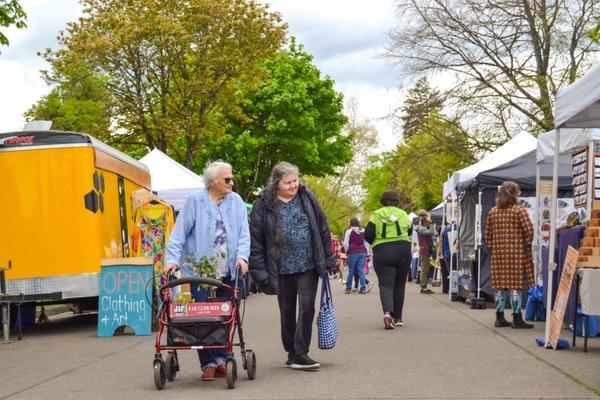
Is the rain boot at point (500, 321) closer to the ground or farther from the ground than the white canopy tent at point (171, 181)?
closer to the ground

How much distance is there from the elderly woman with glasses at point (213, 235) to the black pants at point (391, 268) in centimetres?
508

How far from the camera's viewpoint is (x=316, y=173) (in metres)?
54.0

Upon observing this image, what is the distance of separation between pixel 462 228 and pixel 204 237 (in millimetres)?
11840

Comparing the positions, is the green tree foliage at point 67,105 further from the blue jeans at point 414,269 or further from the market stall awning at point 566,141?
the market stall awning at point 566,141

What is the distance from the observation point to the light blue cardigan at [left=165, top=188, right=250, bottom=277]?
8.72 m

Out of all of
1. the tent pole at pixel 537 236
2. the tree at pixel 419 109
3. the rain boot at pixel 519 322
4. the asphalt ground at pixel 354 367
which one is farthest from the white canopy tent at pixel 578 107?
the tree at pixel 419 109

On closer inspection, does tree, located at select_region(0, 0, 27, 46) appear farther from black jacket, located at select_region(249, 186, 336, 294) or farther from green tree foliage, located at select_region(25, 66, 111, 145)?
green tree foliage, located at select_region(25, 66, 111, 145)

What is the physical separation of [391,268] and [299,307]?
4563 millimetres

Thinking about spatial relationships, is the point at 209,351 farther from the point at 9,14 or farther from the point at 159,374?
the point at 9,14

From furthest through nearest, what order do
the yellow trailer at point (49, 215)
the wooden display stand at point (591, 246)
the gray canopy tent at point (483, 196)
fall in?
the gray canopy tent at point (483, 196)
the yellow trailer at point (49, 215)
the wooden display stand at point (591, 246)

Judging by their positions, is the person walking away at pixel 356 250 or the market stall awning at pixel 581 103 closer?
the market stall awning at pixel 581 103

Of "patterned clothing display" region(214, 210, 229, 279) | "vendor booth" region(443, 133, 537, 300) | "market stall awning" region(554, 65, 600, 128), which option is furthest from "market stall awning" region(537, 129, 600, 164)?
"vendor booth" region(443, 133, 537, 300)

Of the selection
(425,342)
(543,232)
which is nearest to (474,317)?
(543,232)

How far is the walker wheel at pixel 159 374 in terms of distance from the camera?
809 centimetres
